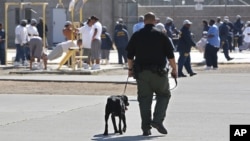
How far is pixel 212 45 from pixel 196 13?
885 inches

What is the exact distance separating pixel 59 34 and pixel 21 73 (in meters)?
22.4

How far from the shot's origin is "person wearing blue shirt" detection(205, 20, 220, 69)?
100 ft

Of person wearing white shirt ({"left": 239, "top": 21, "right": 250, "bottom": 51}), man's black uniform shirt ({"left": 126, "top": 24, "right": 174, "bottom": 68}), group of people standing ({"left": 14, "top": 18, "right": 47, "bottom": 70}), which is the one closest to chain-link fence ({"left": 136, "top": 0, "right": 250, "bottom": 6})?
person wearing white shirt ({"left": 239, "top": 21, "right": 250, "bottom": 51})

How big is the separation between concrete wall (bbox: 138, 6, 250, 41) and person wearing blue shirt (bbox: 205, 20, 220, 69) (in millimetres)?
20954

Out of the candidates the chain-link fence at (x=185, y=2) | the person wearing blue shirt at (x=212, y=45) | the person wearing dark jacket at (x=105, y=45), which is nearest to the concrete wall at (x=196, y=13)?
the chain-link fence at (x=185, y=2)

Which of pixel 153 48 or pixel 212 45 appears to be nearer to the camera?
pixel 153 48

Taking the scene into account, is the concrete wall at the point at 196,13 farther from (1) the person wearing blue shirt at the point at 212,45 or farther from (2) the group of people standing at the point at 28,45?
(1) the person wearing blue shirt at the point at 212,45

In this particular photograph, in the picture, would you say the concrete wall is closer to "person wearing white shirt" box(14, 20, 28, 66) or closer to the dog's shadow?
"person wearing white shirt" box(14, 20, 28, 66)

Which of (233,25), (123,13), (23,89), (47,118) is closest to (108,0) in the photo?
(123,13)

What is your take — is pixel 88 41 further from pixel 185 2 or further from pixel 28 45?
pixel 185 2

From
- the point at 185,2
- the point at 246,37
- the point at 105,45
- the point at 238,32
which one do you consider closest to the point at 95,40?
the point at 105,45

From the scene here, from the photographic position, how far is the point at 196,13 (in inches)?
2094

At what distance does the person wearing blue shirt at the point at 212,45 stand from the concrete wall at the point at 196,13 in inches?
825

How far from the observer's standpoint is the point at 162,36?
13.4 metres
